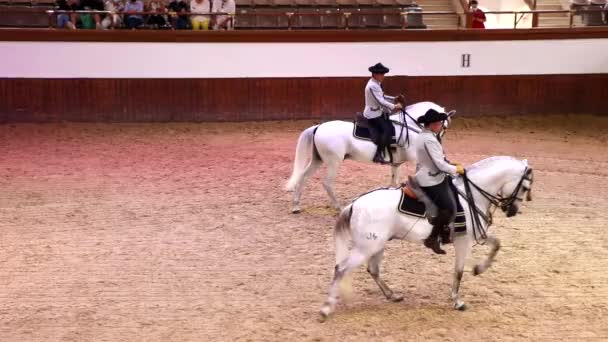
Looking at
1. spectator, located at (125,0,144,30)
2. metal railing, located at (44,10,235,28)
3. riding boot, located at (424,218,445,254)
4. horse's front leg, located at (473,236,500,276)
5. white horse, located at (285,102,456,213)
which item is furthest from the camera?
spectator, located at (125,0,144,30)

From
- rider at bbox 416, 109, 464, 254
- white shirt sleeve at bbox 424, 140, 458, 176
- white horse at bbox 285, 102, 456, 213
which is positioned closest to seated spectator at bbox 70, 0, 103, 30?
white horse at bbox 285, 102, 456, 213

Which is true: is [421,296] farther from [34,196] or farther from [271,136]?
[271,136]

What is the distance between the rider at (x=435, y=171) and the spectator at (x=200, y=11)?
9471 millimetres

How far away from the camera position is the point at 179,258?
Answer: 8.00 meters

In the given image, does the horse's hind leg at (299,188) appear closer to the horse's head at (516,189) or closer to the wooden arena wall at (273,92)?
the horse's head at (516,189)

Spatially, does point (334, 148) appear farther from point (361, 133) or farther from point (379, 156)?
point (379, 156)

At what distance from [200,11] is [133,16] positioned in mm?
1318

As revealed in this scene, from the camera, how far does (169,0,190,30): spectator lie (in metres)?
15.0

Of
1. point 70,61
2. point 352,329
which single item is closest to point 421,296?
point 352,329

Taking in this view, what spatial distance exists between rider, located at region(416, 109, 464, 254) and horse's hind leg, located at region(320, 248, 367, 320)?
2.25ft

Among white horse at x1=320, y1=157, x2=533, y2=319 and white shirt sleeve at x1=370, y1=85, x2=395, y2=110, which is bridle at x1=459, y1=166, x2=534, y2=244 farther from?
white shirt sleeve at x1=370, y1=85, x2=395, y2=110

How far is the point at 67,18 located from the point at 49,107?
176 cm

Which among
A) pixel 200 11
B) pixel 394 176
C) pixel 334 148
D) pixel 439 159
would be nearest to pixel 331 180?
pixel 334 148

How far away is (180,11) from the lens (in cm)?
1511
